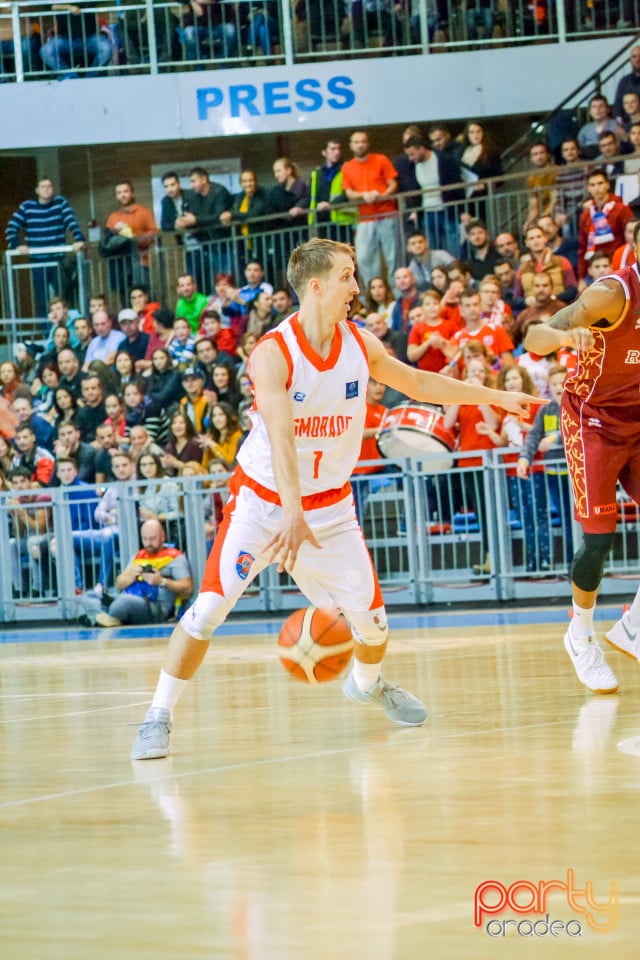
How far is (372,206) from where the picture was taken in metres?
18.5

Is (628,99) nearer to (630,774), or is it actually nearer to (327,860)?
(630,774)

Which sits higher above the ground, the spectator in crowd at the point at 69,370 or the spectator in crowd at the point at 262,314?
the spectator in crowd at the point at 262,314

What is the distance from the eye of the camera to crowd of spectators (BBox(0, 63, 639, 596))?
14.7 meters

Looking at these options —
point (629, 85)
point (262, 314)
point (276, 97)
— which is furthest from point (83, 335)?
point (629, 85)

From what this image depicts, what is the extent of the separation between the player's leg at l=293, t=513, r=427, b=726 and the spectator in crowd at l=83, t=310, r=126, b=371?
12.6 m

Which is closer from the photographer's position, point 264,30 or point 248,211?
point 248,211

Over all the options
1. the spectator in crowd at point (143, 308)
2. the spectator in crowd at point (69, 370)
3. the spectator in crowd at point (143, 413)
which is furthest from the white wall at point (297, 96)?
the spectator in crowd at point (143, 413)

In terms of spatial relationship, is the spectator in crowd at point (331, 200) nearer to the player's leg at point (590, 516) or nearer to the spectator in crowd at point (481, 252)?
the spectator in crowd at point (481, 252)

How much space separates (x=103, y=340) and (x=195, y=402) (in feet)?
9.47

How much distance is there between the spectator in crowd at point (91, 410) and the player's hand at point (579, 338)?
1154cm

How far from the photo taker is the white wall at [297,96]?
21.4 metres

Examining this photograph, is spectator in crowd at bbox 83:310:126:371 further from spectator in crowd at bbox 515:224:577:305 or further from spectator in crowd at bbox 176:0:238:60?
spectator in crowd at bbox 515:224:577:305

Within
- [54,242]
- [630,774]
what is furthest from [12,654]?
[54,242]

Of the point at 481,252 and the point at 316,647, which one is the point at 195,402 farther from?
the point at 316,647
